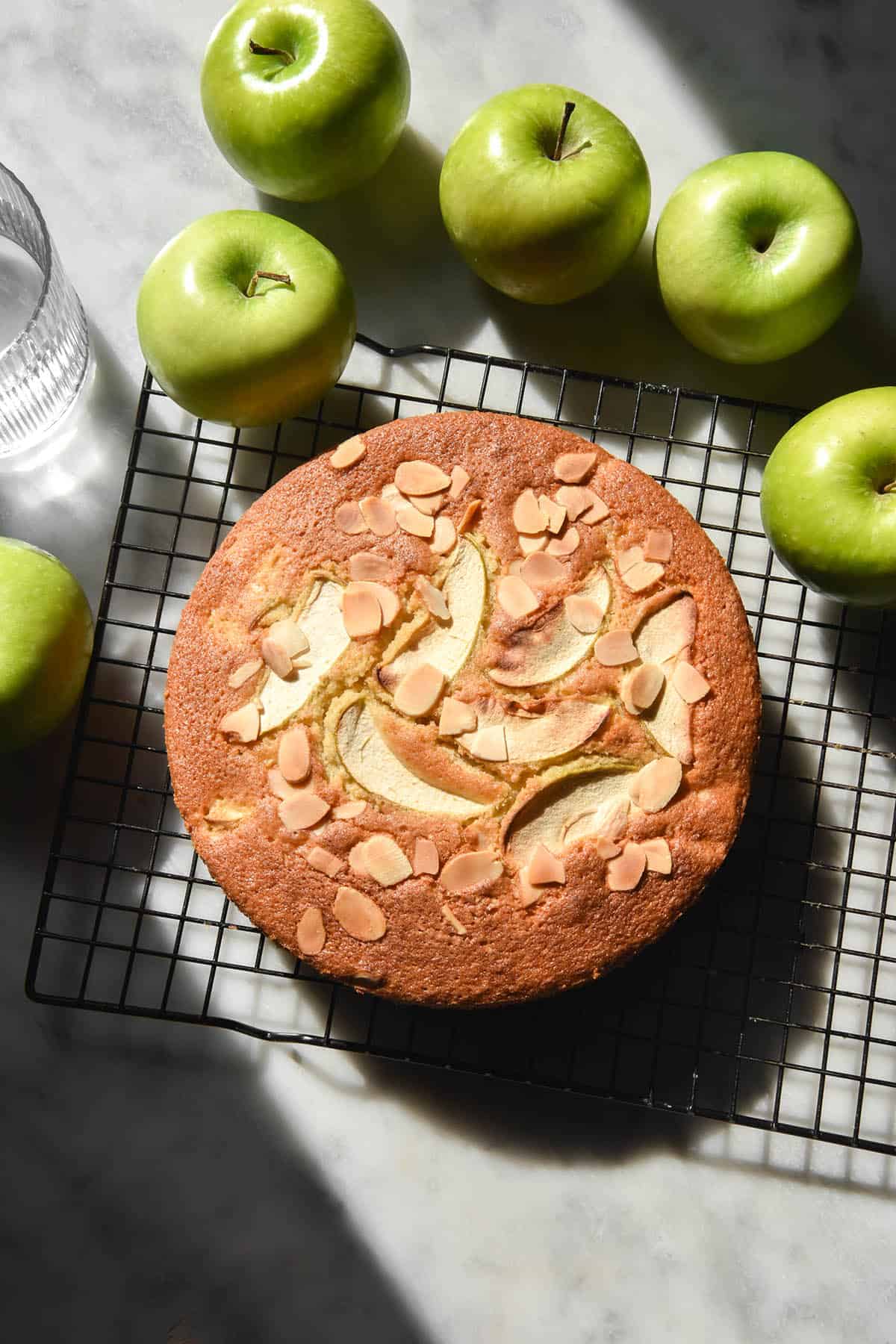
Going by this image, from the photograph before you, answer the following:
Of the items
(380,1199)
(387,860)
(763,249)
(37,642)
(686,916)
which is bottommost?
(380,1199)

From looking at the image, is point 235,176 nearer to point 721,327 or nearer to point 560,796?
point 721,327

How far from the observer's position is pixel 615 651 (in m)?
1.76

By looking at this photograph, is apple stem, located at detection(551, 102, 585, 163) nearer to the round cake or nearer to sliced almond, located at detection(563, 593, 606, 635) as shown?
the round cake

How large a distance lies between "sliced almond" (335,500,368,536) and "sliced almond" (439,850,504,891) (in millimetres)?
533

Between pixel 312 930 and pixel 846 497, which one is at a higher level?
pixel 846 497

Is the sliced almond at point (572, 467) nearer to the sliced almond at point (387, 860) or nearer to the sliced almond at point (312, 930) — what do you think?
the sliced almond at point (387, 860)

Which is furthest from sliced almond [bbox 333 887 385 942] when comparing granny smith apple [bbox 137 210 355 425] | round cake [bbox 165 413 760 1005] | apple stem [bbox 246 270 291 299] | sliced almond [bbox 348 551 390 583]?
apple stem [bbox 246 270 291 299]

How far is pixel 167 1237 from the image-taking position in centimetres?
201

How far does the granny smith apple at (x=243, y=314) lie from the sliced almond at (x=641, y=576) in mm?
624

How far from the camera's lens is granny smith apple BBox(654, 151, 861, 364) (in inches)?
74.4

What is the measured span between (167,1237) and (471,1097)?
23.3 inches

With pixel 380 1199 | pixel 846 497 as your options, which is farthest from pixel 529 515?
pixel 380 1199

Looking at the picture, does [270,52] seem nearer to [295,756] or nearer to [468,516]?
[468,516]

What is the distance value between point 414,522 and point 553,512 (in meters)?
0.22
